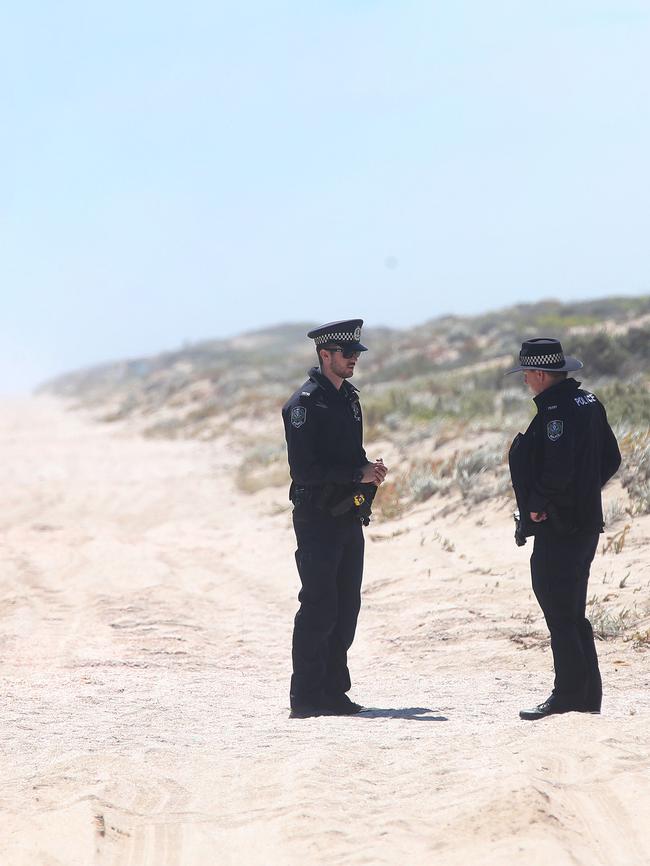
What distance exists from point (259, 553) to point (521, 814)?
23.3 ft

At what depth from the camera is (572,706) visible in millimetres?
4902

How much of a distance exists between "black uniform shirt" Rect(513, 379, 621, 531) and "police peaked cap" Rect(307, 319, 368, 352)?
107cm

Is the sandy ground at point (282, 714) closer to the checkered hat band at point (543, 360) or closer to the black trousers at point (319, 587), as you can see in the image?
the black trousers at point (319, 587)

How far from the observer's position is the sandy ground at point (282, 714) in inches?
137

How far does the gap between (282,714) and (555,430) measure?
81.4 inches

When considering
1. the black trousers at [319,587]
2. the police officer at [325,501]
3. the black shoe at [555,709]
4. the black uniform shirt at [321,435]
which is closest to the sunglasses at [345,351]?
the police officer at [325,501]

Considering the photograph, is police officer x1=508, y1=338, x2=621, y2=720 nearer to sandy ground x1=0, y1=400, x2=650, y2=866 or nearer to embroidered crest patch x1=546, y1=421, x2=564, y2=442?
embroidered crest patch x1=546, y1=421, x2=564, y2=442

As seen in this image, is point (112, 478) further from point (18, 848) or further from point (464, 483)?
point (18, 848)

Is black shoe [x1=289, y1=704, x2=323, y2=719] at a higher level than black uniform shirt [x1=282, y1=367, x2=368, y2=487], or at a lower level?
lower

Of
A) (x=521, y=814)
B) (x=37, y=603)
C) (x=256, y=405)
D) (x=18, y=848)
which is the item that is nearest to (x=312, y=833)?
(x=521, y=814)

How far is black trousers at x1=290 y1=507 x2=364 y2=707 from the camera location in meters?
5.34

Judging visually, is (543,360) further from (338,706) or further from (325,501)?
(338,706)

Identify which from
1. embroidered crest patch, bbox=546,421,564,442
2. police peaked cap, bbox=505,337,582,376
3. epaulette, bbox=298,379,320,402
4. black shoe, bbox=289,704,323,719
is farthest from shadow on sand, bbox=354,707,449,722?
police peaked cap, bbox=505,337,582,376

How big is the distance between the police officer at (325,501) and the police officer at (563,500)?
2.79 feet
